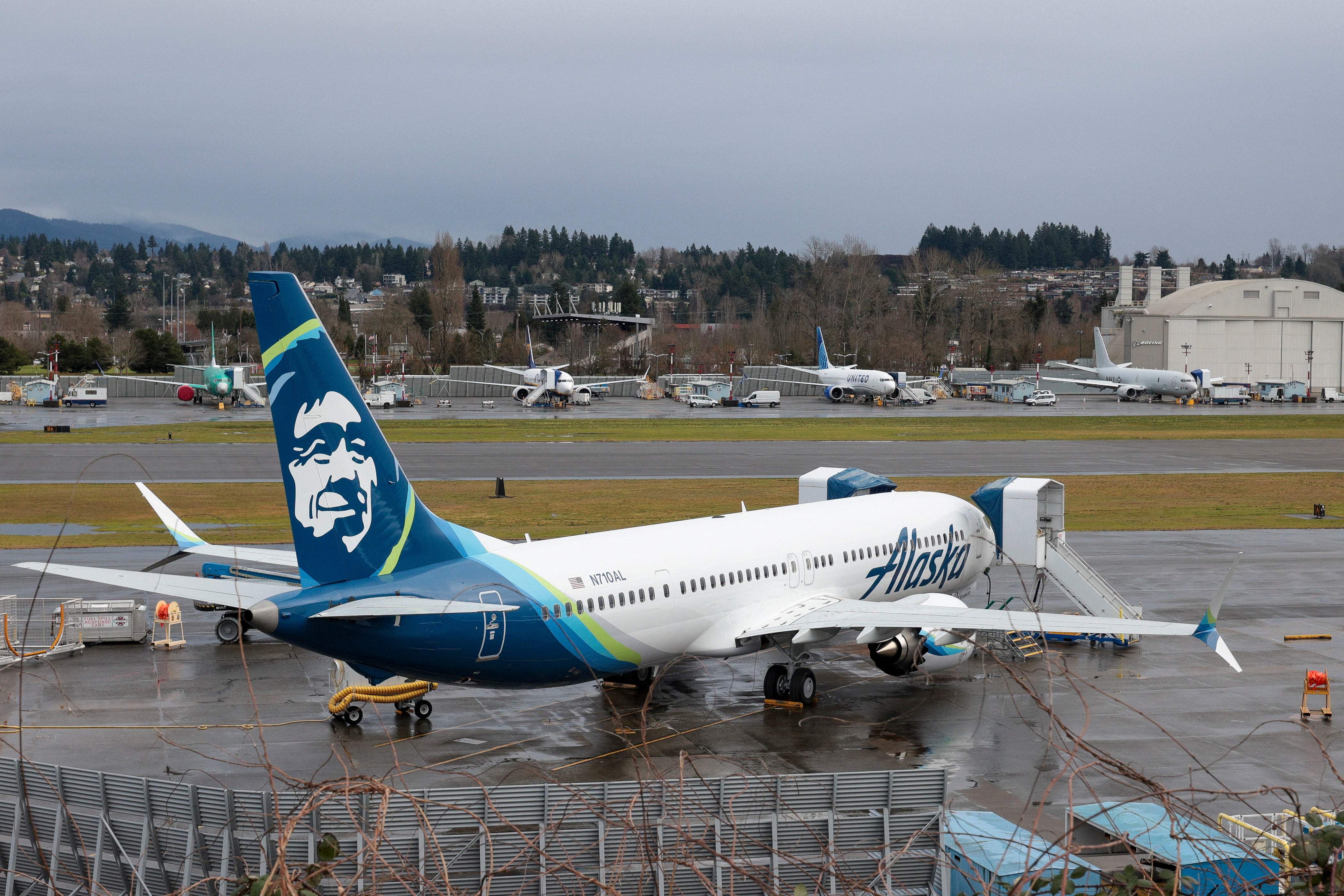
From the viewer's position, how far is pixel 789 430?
108438 mm

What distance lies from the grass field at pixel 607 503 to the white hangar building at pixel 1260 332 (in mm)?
119896

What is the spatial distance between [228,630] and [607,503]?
2952 centimetres

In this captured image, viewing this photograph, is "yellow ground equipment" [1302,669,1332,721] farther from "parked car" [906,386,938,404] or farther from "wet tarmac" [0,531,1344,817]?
"parked car" [906,386,938,404]

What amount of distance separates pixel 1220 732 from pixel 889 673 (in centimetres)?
737

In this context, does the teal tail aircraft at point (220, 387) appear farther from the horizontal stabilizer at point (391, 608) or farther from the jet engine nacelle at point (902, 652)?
the horizontal stabilizer at point (391, 608)

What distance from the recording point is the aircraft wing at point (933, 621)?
71.8ft

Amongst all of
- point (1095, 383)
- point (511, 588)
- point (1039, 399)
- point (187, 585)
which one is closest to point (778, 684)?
point (511, 588)

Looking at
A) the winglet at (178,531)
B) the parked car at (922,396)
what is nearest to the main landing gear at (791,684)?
the winglet at (178,531)

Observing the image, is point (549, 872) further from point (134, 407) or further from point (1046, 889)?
point (134, 407)

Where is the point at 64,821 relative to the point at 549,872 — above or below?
below

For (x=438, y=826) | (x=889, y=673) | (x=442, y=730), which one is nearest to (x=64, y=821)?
(x=438, y=826)

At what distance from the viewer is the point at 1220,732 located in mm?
26438

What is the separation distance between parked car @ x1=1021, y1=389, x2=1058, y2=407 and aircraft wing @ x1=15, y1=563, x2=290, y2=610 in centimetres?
13173

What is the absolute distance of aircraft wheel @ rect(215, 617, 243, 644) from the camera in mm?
31875
